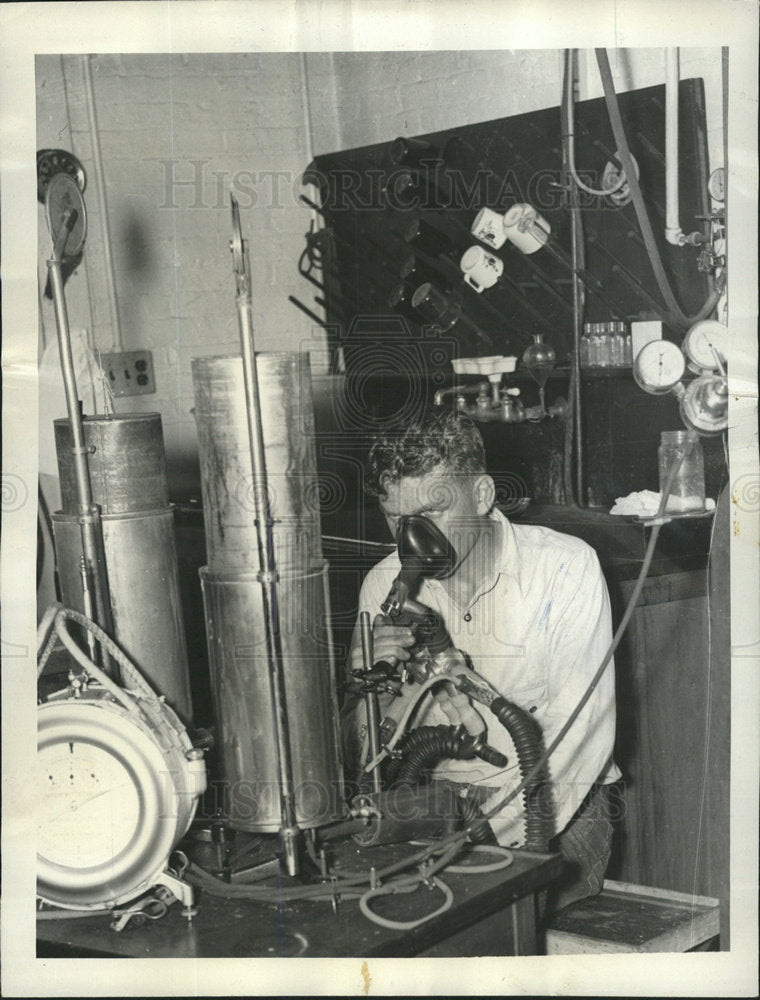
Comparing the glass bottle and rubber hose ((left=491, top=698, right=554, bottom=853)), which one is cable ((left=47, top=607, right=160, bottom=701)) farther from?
the glass bottle

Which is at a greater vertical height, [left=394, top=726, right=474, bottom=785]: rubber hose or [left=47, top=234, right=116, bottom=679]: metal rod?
[left=47, top=234, right=116, bottom=679]: metal rod

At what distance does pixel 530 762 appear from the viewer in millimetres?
1480

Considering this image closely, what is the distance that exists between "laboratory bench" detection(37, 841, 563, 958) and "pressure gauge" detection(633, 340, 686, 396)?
863mm

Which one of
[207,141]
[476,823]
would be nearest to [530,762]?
[476,823]

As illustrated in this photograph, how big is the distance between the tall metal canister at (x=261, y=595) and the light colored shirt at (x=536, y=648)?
0.74ft

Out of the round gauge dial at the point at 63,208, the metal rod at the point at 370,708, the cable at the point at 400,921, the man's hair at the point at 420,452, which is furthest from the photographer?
the man's hair at the point at 420,452

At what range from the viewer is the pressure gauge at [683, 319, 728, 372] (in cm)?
163

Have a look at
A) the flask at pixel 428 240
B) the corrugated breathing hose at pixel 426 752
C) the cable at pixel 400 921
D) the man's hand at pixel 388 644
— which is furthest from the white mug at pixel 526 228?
the cable at pixel 400 921

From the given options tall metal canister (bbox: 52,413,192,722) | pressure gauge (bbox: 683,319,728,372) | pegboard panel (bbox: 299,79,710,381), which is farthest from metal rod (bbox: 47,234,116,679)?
pressure gauge (bbox: 683,319,728,372)

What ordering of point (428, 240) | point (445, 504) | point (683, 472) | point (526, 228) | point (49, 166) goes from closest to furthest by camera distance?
point (49, 166) < point (445, 504) < point (683, 472) < point (526, 228) < point (428, 240)

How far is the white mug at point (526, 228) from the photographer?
1.87m

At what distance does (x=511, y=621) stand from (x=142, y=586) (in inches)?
25.0

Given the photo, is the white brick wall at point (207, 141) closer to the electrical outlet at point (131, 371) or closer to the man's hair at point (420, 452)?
the electrical outlet at point (131, 371)

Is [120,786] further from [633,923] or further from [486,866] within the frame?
[633,923]
